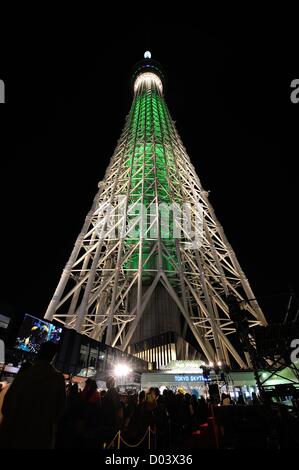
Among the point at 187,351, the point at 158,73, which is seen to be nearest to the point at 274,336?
the point at 187,351

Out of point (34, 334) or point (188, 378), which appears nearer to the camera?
point (34, 334)

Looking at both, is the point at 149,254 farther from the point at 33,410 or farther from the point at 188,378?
the point at 33,410

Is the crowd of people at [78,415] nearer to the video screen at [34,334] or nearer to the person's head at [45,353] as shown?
the person's head at [45,353]

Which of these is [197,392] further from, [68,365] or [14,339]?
[14,339]

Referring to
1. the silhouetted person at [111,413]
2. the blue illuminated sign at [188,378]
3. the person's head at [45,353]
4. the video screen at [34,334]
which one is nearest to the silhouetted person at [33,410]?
the person's head at [45,353]

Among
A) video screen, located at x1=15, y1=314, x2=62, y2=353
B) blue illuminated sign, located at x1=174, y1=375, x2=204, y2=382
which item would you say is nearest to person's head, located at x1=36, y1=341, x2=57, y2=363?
video screen, located at x1=15, y1=314, x2=62, y2=353

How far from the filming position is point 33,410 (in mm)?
2348

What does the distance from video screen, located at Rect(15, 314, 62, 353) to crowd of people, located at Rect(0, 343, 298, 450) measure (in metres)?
5.80

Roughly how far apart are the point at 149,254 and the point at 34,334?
15.1m

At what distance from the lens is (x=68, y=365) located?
35.2ft

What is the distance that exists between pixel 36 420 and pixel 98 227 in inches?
939

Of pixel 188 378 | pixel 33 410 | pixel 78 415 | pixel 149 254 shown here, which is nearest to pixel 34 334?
pixel 78 415

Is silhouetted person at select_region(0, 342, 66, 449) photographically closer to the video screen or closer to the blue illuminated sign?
the video screen

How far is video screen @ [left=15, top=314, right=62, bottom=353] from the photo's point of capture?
9.66m
